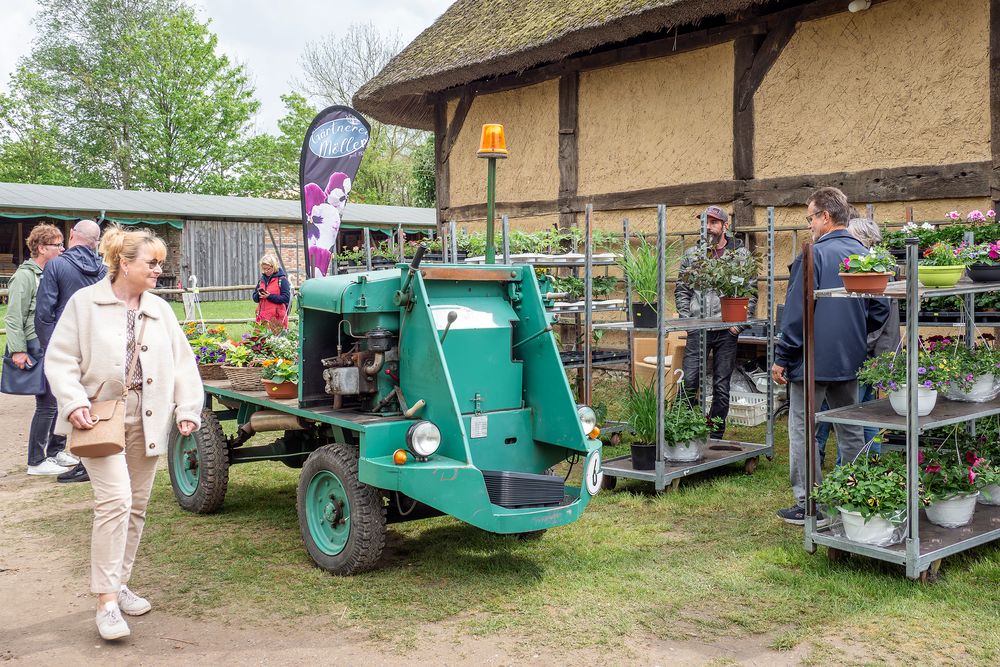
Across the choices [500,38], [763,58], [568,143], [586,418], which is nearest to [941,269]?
[586,418]

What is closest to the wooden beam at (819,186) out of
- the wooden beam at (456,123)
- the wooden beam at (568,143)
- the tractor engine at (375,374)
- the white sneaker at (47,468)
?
the wooden beam at (568,143)

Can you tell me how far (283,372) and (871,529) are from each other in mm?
3188

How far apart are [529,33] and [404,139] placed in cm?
3336

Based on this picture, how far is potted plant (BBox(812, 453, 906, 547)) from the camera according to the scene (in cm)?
420

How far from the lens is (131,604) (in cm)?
402

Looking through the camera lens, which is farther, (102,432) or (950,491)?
(950,491)

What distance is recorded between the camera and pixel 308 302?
4848mm

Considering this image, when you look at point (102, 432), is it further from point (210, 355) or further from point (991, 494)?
point (991, 494)

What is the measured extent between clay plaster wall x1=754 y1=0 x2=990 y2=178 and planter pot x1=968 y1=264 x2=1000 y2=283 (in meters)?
2.93

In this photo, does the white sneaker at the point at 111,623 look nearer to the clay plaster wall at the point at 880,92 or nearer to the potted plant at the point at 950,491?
the potted plant at the point at 950,491

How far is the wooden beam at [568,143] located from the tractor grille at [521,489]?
21.6ft

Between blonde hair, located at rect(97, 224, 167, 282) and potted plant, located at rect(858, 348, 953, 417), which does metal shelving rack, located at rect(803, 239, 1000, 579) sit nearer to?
potted plant, located at rect(858, 348, 953, 417)

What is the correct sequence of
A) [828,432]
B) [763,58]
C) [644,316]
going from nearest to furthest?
[828,432] < [644,316] < [763,58]

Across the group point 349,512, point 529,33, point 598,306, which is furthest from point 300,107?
point 349,512
